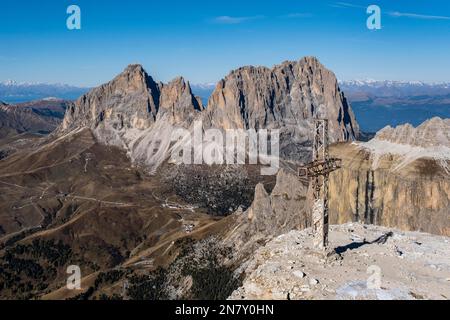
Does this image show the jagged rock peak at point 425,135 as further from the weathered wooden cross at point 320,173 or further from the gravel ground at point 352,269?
the weathered wooden cross at point 320,173

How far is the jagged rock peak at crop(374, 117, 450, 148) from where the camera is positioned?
488 ft

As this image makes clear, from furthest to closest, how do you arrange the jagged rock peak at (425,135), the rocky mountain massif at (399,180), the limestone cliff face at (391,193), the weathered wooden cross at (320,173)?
the jagged rock peak at (425,135) → the rocky mountain massif at (399,180) → the limestone cliff face at (391,193) → the weathered wooden cross at (320,173)

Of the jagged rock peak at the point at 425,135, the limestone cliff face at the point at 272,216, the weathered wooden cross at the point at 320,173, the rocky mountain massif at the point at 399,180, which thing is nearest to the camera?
the weathered wooden cross at the point at 320,173

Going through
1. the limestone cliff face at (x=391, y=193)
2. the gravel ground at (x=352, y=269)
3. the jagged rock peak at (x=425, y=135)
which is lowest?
the limestone cliff face at (x=391, y=193)

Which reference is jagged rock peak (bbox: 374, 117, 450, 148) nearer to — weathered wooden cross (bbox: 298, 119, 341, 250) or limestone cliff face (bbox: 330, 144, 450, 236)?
limestone cliff face (bbox: 330, 144, 450, 236)

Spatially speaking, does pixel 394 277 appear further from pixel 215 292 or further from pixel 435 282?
pixel 215 292

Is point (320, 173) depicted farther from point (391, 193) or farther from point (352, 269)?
point (391, 193)

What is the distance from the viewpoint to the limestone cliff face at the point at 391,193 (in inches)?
5049

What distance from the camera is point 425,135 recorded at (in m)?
151

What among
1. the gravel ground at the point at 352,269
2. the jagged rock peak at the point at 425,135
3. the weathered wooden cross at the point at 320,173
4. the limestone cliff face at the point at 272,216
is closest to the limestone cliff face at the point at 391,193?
the jagged rock peak at the point at 425,135

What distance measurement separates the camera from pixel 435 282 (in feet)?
148

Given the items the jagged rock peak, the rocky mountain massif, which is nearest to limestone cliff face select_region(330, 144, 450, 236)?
the rocky mountain massif

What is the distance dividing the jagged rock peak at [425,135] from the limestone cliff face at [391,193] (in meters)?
9.14
